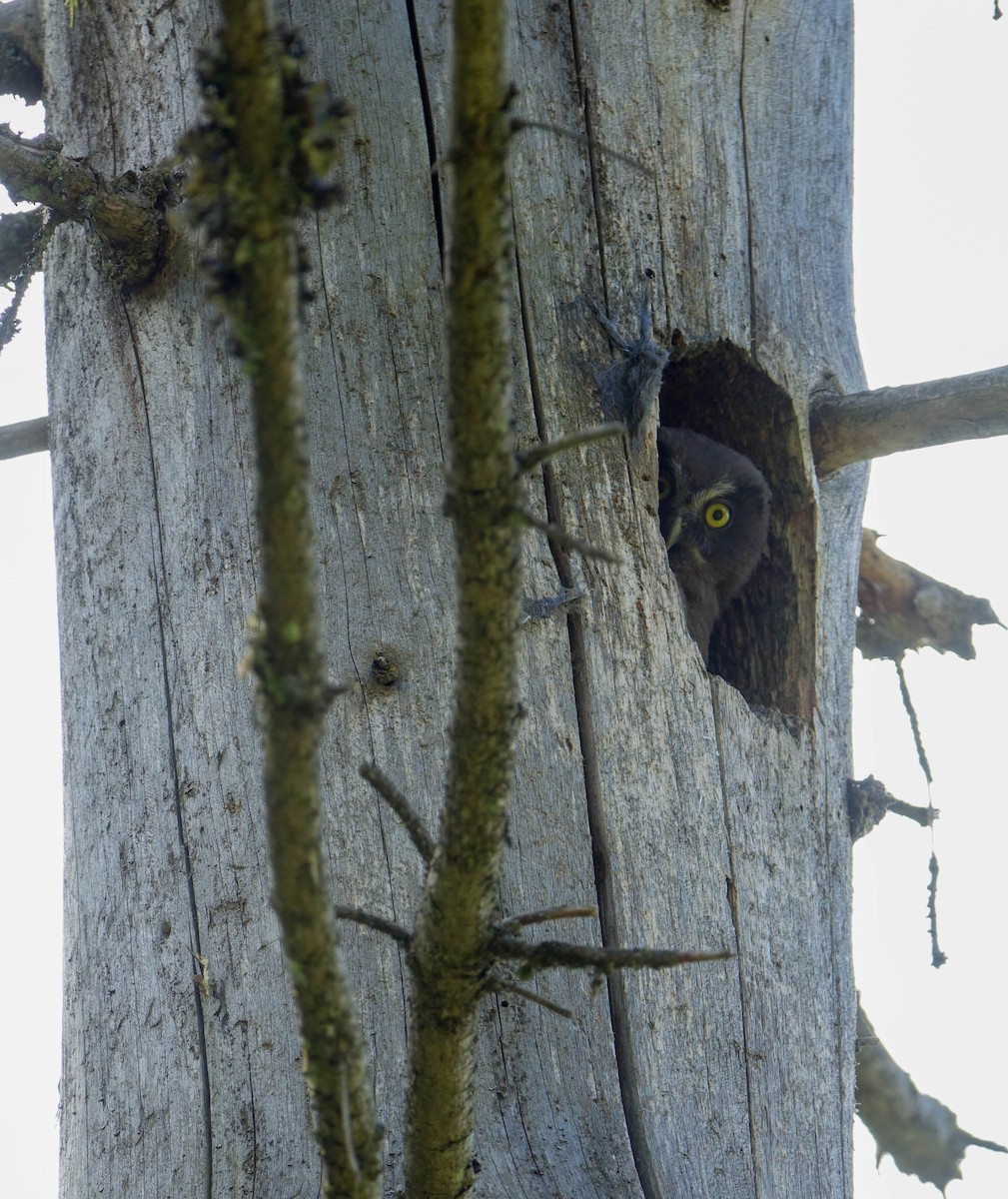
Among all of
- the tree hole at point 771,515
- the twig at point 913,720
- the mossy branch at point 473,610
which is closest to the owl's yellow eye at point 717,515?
the tree hole at point 771,515

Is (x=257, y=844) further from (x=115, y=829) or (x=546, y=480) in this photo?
(x=546, y=480)

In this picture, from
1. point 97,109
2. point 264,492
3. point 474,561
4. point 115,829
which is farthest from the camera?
point 97,109

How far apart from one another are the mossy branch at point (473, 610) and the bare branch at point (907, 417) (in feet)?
6.19

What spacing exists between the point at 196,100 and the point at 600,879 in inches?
65.0

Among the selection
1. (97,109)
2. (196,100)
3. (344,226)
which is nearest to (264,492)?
(344,226)

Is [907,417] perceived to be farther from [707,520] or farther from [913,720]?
[707,520]

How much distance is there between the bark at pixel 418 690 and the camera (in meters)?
2.03

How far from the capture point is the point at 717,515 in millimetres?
4723

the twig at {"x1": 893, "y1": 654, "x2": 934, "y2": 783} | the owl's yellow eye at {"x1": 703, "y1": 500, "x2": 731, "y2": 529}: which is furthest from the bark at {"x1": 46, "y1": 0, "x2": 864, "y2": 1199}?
the owl's yellow eye at {"x1": 703, "y1": 500, "x2": 731, "y2": 529}

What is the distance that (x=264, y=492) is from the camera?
1011 mm

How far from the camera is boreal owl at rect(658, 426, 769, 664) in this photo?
14.3ft

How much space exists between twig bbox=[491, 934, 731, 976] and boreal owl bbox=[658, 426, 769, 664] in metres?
2.94

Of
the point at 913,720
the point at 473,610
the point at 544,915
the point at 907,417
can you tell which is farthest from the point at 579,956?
the point at 913,720

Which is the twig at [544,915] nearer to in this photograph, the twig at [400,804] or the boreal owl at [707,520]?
the twig at [400,804]
